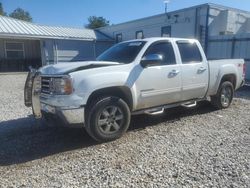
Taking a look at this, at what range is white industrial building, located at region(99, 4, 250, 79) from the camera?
43.4 ft

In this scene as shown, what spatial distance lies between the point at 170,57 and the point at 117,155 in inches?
104

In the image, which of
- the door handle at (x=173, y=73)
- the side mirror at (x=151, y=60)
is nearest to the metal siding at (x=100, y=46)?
the door handle at (x=173, y=73)

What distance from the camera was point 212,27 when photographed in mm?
15383

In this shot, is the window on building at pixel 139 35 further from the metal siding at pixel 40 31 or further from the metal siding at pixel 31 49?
the metal siding at pixel 31 49

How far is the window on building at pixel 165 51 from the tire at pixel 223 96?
2.13m

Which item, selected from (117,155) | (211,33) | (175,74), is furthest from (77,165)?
(211,33)

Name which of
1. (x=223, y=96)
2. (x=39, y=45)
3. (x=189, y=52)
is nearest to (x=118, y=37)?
(x=39, y=45)

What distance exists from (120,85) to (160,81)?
105cm

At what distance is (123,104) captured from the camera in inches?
193

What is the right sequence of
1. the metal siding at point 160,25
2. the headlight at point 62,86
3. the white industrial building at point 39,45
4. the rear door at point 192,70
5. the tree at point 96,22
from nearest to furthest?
1. the headlight at point 62,86
2. the rear door at point 192,70
3. the metal siding at point 160,25
4. the white industrial building at point 39,45
5. the tree at point 96,22

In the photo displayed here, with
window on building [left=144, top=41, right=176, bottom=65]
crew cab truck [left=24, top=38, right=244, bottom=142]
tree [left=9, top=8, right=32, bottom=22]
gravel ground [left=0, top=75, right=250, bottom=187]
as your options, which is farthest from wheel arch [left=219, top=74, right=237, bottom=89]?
tree [left=9, top=8, right=32, bottom=22]

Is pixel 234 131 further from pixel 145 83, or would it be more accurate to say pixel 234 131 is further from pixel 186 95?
pixel 145 83

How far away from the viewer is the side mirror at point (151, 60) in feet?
16.5

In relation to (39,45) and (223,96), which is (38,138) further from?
(39,45)
